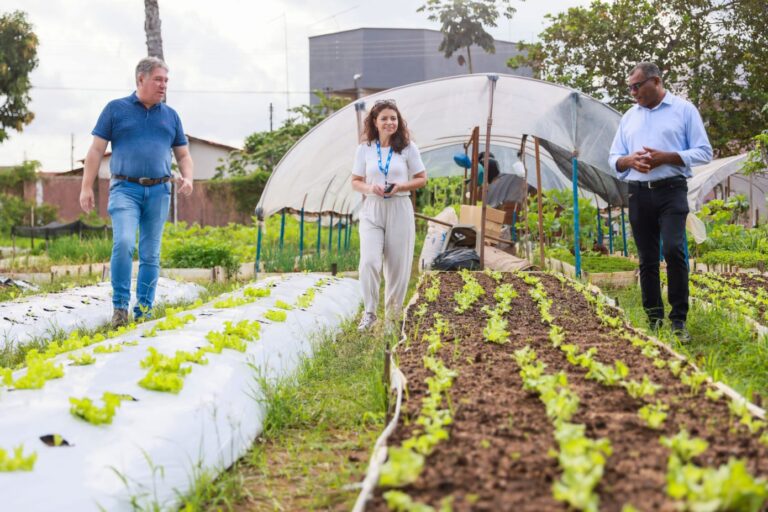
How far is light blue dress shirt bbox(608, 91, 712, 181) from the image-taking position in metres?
4.44

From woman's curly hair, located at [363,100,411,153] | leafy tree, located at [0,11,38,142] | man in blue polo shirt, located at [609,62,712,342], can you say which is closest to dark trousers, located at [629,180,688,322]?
man in blue polo shirt, located at [609,62,712,342]

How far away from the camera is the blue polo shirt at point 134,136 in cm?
505

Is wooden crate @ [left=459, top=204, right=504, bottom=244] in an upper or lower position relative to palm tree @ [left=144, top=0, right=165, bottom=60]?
lower

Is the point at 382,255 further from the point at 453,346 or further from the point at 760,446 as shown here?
the point at 760,446

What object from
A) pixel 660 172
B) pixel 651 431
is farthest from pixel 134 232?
pixel 651 431

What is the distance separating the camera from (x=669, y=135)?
4535 mm

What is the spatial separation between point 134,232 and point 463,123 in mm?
5112

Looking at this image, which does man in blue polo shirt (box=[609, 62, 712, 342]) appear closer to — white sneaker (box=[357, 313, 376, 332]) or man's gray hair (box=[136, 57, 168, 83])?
white sneaker (box=[357, 313, 376, 332])

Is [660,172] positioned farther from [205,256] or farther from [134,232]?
[205,256]

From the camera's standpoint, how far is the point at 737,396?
7.99 feet

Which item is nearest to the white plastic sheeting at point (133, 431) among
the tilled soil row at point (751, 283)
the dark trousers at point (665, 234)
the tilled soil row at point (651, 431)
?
the tilled soil row at point (651, 431)

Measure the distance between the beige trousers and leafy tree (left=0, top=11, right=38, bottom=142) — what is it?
54.1 ft

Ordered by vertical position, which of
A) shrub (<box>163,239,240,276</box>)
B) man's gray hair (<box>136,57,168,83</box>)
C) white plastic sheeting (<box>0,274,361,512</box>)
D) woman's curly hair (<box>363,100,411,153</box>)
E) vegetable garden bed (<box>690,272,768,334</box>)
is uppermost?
man's gray hair (<box>136,57,168,83</box>)

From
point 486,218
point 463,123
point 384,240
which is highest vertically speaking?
point 463,123
